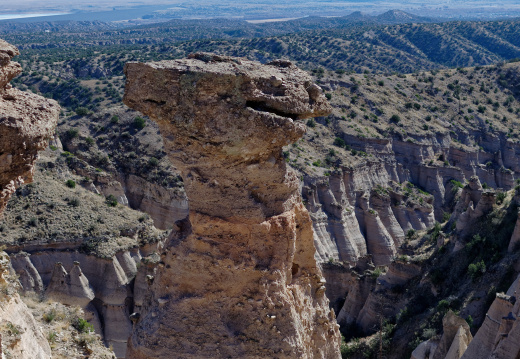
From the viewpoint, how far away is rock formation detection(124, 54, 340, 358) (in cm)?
965

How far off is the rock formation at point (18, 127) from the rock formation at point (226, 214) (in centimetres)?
163

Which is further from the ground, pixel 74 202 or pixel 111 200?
pixel 74 202

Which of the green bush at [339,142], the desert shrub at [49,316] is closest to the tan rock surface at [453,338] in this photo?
the desert shrub at [49,316]

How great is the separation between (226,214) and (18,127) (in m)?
3.62

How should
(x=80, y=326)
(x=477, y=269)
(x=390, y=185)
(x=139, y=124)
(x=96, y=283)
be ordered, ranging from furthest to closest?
1. (x=390, y=185)
2. (x=139, y=124)
3. (x=96, y=283)
4. (x=477, y=269)
5. (x=80, y=326)

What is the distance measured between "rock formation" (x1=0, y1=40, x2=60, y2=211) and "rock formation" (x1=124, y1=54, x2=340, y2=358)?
1625mm

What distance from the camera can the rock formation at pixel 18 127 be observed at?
8.09 m

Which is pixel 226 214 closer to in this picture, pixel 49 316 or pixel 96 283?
pixel 49 316

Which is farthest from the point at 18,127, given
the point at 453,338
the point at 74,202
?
the point at 74,202

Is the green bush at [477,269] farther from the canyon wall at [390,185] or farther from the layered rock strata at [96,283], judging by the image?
the canyon wall at [390,185]

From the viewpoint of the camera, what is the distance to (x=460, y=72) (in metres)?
73.5

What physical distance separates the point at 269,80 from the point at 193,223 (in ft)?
9.08

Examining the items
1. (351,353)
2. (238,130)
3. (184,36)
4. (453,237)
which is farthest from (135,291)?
(184,36)

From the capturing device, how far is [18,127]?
8094mm
